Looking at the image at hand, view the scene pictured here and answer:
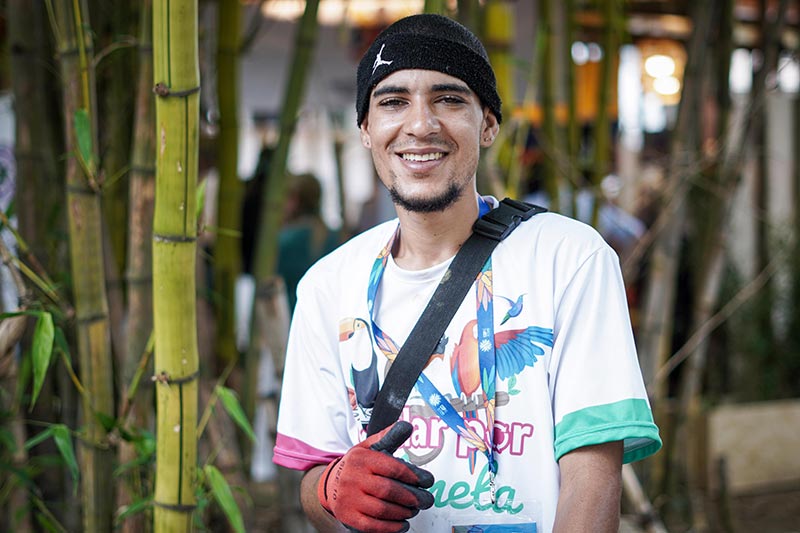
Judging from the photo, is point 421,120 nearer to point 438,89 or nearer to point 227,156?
point 438,89

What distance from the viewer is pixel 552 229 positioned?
1.41 meters

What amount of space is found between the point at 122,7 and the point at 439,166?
1289 mm

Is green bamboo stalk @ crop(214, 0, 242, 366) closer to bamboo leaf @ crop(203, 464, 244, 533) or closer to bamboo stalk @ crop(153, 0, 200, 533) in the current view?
bamboo leaf @ crop(203, 464, 244, 533)

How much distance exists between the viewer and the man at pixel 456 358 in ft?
A: 4.22

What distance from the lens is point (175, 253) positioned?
1482 mm

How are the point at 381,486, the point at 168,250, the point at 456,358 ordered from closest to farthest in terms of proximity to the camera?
the point at 381,486 → the point at 456,358 → the point at 168,250

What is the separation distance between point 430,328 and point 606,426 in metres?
0.29

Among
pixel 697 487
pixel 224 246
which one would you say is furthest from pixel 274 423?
pixel 697 487

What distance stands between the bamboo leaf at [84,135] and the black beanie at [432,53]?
0.53 m

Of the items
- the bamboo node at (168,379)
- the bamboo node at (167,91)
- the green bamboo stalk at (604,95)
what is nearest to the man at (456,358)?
the bamboo node at (168,379)

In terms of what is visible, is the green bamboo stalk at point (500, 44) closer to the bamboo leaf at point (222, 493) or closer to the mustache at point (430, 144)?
the mustache at point (430, 144)

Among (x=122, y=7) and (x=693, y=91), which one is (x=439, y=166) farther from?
(x=693, y=91)

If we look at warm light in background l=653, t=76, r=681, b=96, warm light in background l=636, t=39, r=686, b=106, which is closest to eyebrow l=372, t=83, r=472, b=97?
warm light in background l=636, t=39, r=686, b=106

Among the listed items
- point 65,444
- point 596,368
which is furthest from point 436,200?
point 65,444
